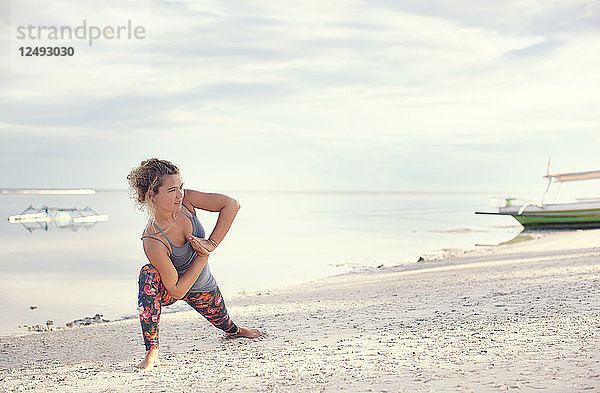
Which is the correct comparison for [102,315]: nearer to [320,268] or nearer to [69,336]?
[69,336]

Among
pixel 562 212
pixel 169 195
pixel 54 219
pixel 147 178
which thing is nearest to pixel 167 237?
pixel 169 195

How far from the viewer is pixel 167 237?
4.57 meters

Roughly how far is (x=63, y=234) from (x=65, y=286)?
17003mm

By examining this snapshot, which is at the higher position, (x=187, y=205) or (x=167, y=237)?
(x=187, y=205)

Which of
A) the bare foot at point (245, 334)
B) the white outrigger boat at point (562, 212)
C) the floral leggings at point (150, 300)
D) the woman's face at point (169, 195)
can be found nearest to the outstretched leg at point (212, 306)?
the bare foot at point (245, 334)

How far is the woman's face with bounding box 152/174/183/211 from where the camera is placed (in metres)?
4.47

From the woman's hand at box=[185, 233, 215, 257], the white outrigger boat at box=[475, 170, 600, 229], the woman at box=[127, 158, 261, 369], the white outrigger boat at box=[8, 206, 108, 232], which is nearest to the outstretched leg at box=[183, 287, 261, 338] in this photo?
the woman at box=[127, 158, 261, 369]

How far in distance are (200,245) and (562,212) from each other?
2510cm

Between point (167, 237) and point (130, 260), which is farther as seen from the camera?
point (130, 260)

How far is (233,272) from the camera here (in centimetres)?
1486

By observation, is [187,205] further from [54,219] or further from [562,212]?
[54,219]

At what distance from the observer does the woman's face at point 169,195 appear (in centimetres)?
447

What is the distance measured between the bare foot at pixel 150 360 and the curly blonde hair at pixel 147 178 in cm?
111

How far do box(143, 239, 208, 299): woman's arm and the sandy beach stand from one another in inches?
23.6
